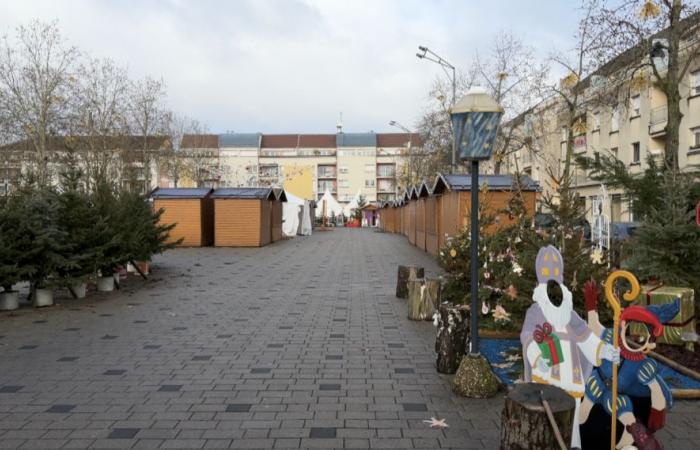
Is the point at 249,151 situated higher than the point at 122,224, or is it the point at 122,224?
the point at 249,151

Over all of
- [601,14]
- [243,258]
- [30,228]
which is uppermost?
[601,14]

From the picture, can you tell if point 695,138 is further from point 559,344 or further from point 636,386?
point 636,386

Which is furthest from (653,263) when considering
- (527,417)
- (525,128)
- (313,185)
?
(313,185)

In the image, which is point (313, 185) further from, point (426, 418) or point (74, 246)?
point (426, 418)

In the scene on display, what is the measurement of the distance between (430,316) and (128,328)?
4.69m

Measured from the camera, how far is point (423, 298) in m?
9.35

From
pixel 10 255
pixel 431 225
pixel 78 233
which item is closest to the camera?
pixel 10 255

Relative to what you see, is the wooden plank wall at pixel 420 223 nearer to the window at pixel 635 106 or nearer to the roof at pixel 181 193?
the roof at pixel 181 193

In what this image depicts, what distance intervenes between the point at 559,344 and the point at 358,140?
10699 centimetres

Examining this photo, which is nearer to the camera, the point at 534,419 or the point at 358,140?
the point at 534,419

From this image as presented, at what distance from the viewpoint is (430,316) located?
9.27m

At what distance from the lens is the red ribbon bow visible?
424 centimetres

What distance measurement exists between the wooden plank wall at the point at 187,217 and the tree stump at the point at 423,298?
2015 centimetres

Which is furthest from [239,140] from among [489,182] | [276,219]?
[489,182]
